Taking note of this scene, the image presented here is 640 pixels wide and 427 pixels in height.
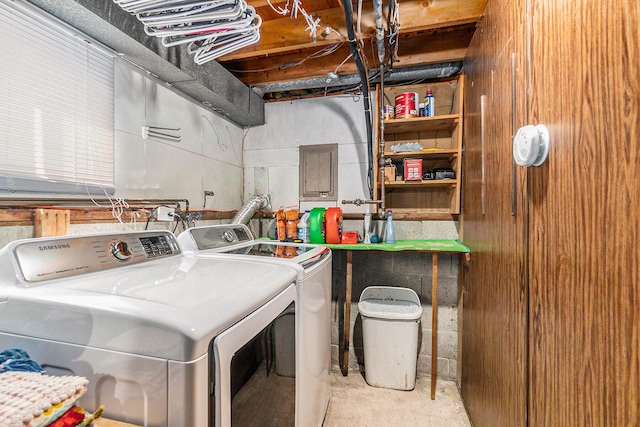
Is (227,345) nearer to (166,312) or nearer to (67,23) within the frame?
(166,312)

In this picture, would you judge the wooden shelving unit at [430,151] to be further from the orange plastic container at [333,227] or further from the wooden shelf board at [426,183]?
the orange plastic container at [333,227]

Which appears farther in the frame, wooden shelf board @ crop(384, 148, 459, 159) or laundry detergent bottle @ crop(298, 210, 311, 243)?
laundry detergent bottle @ crop(298, 210, 311, 243)

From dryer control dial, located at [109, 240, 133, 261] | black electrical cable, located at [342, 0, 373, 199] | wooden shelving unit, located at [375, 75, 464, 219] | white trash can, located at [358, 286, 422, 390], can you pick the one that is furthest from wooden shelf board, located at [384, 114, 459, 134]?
dryer control dial, located at [109, 240, 133, 261]

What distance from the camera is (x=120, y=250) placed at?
1141 mm

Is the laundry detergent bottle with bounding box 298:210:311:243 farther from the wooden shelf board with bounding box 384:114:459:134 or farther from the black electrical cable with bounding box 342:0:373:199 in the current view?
the wooden shelf board with bounding box 384:114:459:134

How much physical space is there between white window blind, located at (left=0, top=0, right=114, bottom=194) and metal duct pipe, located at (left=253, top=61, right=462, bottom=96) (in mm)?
1335

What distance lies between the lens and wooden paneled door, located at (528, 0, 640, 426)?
2.12 ft

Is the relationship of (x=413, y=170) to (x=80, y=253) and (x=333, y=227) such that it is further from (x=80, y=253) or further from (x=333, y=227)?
(x=80, y=253)

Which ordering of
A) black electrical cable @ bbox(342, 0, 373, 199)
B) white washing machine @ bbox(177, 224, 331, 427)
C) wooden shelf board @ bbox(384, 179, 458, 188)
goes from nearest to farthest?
1. white washing machine @ bbox(177, 224, 331, 427)
2. black electrical cable @ bbox(342, 0, 373, 199)
3. wooden shelf board @ bbox(384, 179, 458, 188)

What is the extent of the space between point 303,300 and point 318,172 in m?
1.68

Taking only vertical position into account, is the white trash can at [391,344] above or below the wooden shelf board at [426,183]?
below

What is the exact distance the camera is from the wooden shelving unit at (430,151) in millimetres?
2305

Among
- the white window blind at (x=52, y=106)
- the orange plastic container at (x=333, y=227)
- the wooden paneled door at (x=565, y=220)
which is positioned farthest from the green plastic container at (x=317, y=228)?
the white window blind at (x=52, y=106)

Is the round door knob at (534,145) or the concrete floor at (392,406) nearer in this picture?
the round door knob at (534,145)
